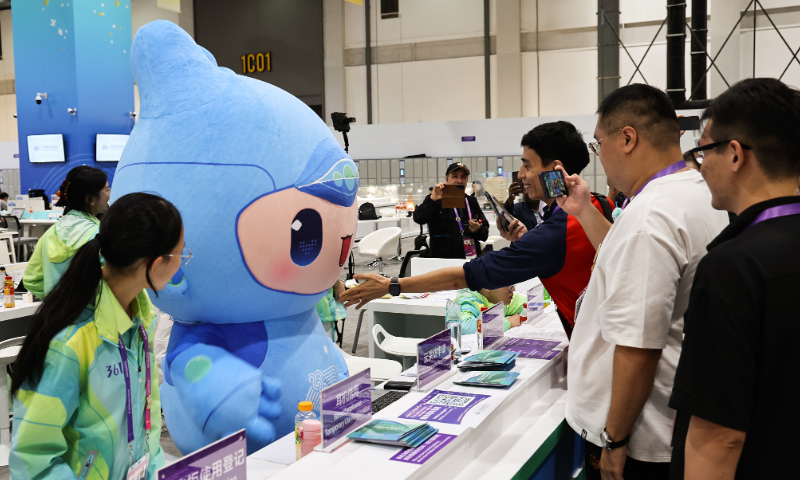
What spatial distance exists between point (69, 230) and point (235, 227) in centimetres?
192

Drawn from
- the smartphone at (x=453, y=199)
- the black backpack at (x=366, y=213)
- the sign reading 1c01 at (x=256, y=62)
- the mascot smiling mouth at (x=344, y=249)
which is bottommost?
the black backpack at (x=366, y=213)

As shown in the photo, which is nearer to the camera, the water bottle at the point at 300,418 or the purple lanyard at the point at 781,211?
the purple lanyard at the point at 781,211

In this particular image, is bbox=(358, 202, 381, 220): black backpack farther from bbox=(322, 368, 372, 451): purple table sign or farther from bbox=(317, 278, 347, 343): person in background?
bbox=(322, 368, 372, 451): purple table sign

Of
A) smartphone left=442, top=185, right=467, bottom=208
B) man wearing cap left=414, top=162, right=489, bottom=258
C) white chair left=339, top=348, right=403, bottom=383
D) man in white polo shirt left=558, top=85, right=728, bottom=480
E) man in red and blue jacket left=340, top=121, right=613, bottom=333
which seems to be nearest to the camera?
man in white polo shirt left=558, top=85, right=728, bottom=480

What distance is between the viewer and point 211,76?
8.32 ft

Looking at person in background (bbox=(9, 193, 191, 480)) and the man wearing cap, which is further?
the man wearing cap

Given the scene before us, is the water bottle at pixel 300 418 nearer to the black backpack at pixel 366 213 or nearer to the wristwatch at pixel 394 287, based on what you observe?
the wristwatch at pixel 394 287

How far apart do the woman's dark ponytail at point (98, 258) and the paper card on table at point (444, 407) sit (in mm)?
859

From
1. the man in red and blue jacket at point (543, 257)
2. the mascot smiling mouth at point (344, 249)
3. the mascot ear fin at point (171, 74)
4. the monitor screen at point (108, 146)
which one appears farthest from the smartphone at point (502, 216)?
the monitor screen at point (108, 146)

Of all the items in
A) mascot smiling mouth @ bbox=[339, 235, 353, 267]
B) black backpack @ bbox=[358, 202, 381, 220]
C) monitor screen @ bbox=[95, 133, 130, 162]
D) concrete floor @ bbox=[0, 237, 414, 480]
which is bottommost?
concrete floor @ bbox=[0, 237, 414, 480]

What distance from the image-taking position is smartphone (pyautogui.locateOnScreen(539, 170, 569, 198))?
223 cm

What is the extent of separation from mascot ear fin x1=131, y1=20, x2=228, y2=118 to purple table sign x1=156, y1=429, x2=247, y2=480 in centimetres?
144

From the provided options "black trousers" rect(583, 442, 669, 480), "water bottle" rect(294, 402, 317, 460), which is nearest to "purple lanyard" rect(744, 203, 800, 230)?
"black trousers" rect(583, 442, 669, 480)

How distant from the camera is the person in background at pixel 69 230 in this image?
12.2 ft
